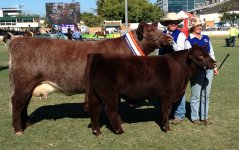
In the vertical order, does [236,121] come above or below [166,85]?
below

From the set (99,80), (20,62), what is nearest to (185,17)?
(99,80)

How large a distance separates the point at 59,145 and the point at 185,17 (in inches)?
132

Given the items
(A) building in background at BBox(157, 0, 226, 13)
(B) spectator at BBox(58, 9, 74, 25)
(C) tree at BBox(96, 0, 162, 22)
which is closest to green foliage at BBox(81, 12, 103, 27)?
(C) tree at BBox(96, 0, 162, 22)

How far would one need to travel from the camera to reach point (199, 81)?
295 inches

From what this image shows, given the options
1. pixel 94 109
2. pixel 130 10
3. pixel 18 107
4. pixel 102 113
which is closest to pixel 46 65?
pixel 18 107

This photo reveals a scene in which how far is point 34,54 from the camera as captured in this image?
7.07 m

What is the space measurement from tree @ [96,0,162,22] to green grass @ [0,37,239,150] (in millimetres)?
88231

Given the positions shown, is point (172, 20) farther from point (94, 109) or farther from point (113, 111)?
point (94, 109)

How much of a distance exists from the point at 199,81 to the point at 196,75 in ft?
0.49

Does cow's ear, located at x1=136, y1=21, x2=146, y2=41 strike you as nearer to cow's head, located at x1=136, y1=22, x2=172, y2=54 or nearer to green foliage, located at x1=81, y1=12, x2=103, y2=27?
cow's head, located at x1=136, y1=22, x2=172, y2=54

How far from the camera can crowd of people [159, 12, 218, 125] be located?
288 inches

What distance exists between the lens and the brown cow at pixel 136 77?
669cm

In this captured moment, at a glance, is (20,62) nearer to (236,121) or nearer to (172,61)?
(172,61)

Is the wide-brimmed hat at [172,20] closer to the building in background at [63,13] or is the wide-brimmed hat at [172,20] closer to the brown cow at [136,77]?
the brown cow at [136,77]
